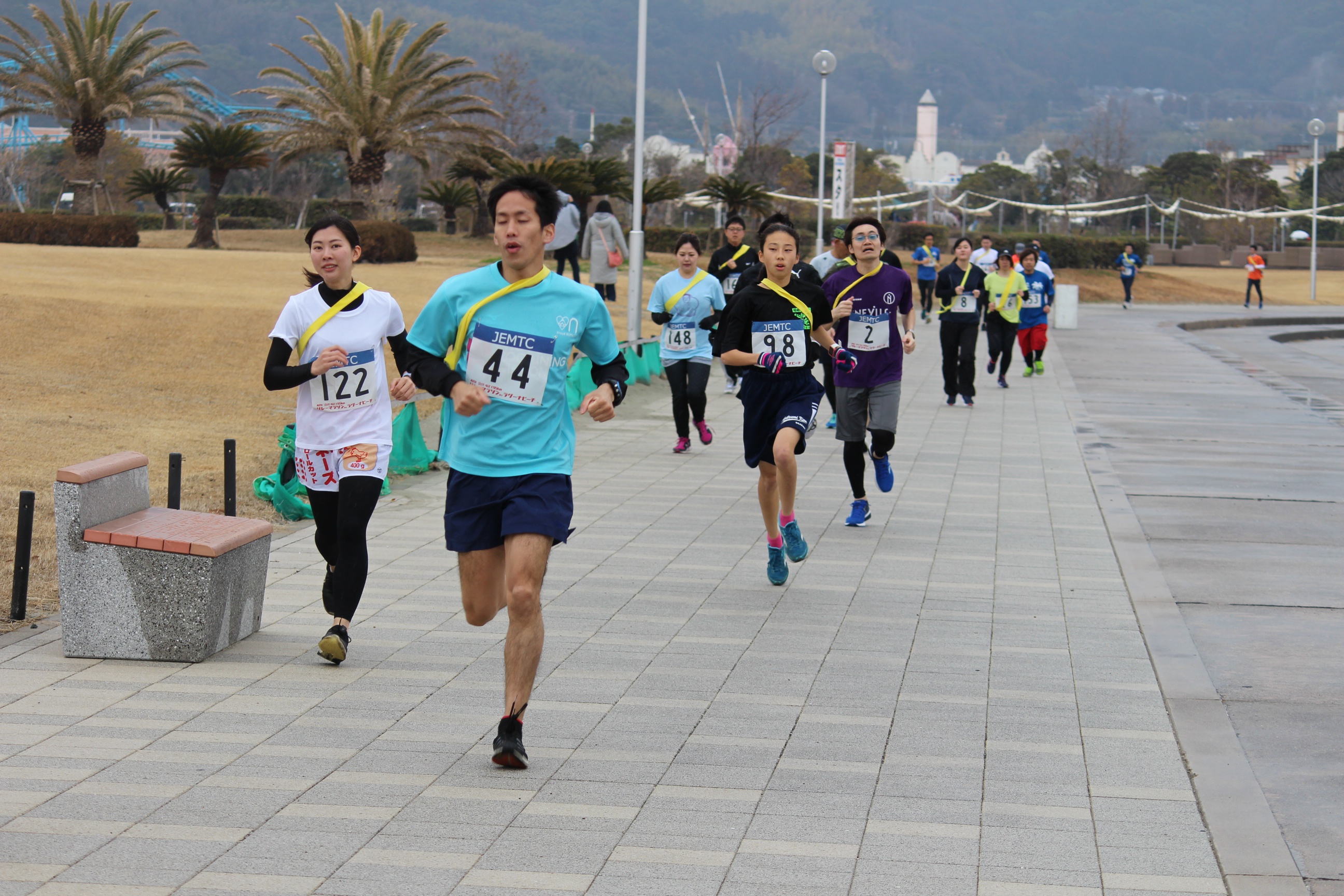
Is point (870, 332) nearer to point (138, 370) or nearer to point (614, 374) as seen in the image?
point (614, 374)

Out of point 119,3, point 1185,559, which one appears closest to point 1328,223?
point 119,3

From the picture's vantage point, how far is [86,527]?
5.81 m

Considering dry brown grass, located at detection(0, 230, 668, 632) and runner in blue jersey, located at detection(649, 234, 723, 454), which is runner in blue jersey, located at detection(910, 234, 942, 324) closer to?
dry brown grass, located at detection(0, 230, 668, 632)

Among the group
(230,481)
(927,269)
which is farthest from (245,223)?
(230,481)

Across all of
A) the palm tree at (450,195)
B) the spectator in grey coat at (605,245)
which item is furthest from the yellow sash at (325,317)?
the palm tree at (450,195)

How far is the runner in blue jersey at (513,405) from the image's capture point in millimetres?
4676

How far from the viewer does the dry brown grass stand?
32.6 feet

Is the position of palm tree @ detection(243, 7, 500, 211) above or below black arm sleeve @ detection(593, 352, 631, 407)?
above

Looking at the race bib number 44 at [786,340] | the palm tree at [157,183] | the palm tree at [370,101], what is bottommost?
the race bib number 44 at [786,340]

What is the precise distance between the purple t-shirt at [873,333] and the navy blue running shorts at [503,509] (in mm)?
4721

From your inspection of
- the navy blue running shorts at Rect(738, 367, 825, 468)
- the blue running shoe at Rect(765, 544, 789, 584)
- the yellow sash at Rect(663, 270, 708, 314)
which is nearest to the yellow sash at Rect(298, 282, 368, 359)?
the navy blue running shorts at Rect(738, 367, 825, 468)

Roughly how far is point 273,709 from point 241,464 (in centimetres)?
595

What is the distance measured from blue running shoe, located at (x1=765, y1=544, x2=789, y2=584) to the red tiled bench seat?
103 inches

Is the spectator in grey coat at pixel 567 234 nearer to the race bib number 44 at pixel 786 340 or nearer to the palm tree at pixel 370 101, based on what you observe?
the race bib number 44 at pixel 786 340
